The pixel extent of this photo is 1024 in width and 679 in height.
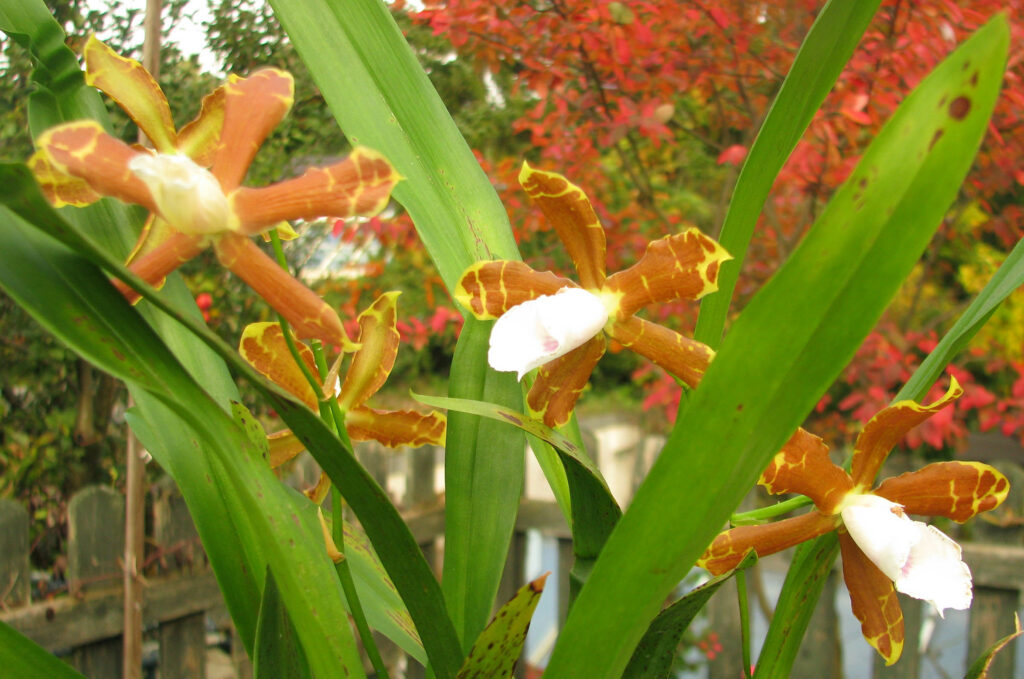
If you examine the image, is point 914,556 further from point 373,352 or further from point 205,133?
point 205,133

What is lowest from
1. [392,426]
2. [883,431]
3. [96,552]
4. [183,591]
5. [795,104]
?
[183,591]

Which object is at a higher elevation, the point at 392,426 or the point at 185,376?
the point at 185,376

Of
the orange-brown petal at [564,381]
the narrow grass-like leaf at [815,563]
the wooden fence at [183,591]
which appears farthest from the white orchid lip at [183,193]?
the wooden fence at [183,591]

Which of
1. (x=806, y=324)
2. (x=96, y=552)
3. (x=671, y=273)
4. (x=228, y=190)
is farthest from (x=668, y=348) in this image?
(x=96, y=552)

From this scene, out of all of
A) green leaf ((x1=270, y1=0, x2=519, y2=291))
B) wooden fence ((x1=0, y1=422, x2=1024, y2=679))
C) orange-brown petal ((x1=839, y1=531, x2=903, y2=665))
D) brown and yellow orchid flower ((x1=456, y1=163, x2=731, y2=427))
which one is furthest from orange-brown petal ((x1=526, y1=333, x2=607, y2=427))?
wooden fence ((x1=0, y1=422, x2=1024, y2=679))

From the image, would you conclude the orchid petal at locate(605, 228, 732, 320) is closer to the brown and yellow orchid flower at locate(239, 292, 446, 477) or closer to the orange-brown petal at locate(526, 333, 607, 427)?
the orange-brown petal at locate(526, 333, 607, 427)

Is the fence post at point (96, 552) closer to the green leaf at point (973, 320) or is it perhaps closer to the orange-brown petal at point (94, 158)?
the orange-brown petal at point (94, 158)

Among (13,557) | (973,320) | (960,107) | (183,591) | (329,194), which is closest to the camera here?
(960,107)
